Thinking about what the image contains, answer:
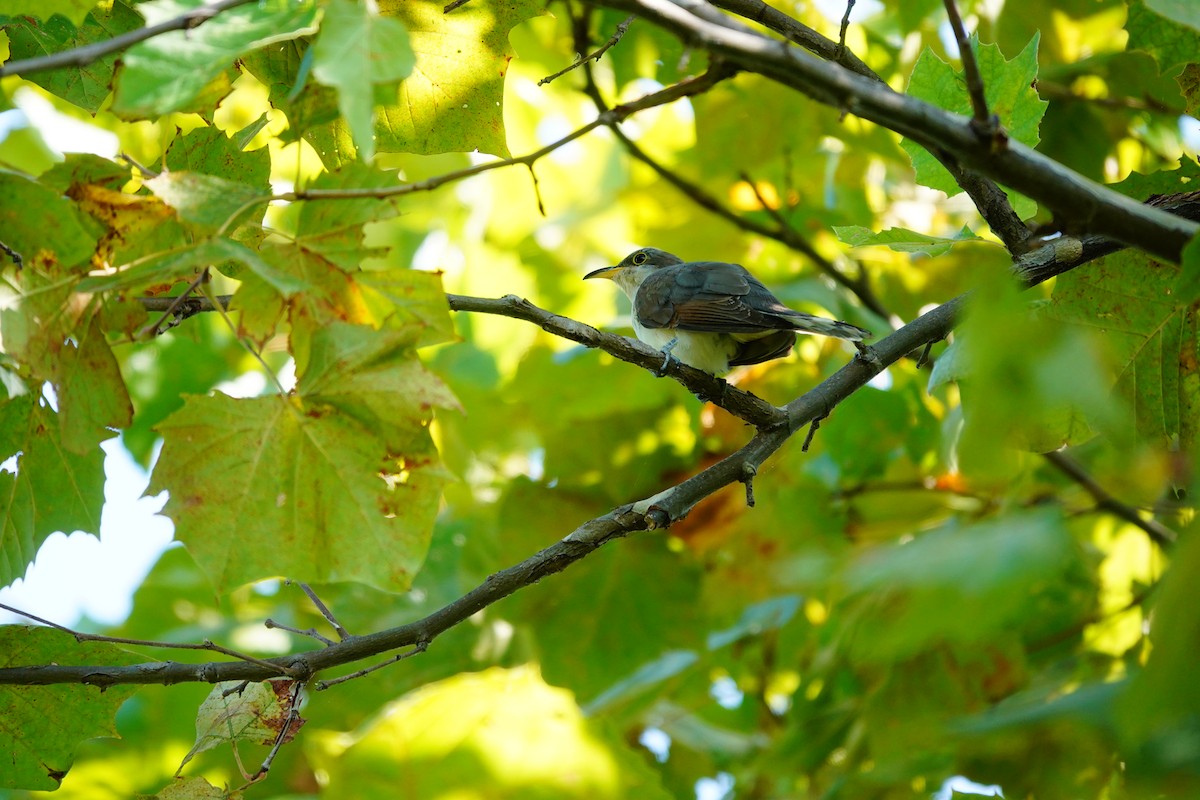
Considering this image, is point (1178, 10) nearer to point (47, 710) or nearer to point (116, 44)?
point (116, 44)

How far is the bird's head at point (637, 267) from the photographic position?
15.9 ft

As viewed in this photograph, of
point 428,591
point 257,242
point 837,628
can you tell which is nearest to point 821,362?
point 837,628

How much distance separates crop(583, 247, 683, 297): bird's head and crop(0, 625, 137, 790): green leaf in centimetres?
311

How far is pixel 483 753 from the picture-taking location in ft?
7.22

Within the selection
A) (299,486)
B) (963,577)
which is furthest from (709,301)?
(963,577)

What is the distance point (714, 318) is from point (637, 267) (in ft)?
4.14

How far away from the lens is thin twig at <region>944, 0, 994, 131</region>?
1.30 m

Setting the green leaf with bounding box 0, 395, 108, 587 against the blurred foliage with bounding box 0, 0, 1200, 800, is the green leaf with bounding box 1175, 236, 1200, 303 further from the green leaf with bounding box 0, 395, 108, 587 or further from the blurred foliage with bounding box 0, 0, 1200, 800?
the green leaf with bounding box 0, 395, 108, 587

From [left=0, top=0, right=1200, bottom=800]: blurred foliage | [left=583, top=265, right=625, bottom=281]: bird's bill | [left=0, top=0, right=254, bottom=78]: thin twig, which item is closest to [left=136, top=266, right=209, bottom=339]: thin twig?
[left=0, top=0, right=1200, bottom=800]: blurred foliage

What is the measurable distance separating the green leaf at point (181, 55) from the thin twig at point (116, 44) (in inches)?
0.7

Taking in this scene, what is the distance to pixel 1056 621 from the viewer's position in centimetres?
373

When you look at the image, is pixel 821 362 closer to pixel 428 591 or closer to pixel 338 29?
pixel 428 591

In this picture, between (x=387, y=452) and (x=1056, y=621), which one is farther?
(x=1056, y=621)

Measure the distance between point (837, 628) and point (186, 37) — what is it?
2.97 metres
